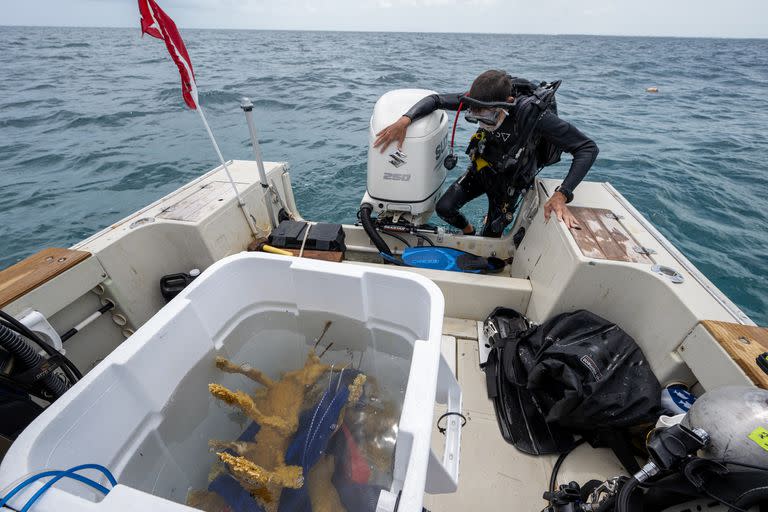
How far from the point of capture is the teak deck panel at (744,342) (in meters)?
1.14

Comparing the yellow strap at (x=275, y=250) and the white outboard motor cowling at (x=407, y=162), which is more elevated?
the white outboard motor cowling at (x=407, y=162)

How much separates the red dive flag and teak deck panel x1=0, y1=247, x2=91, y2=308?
109 centimetres

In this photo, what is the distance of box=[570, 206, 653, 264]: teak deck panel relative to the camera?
1.83m

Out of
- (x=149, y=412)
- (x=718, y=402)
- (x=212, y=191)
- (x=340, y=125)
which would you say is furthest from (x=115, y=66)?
(x=718, y=402)

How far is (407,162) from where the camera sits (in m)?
2.61

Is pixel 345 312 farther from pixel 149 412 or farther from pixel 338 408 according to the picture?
pixel 149 412

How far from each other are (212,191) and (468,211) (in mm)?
3720

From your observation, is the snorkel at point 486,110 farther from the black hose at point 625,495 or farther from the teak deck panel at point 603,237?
the black hose at point 625,495

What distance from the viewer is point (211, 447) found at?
116 centimetres

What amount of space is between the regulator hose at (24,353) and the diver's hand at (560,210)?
2651 mm

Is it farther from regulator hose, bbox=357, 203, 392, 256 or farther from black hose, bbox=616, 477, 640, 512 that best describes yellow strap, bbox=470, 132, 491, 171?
black hose, bbox=616, 477, 640, 512

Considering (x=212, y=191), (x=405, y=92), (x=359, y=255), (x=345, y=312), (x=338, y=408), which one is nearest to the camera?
(x=338, y=408)

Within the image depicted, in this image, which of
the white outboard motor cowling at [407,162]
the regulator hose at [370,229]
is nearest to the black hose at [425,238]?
the white outboard motor cowling at [407,162]

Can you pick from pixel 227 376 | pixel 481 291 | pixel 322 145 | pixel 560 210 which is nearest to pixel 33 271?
pixel 227 376
